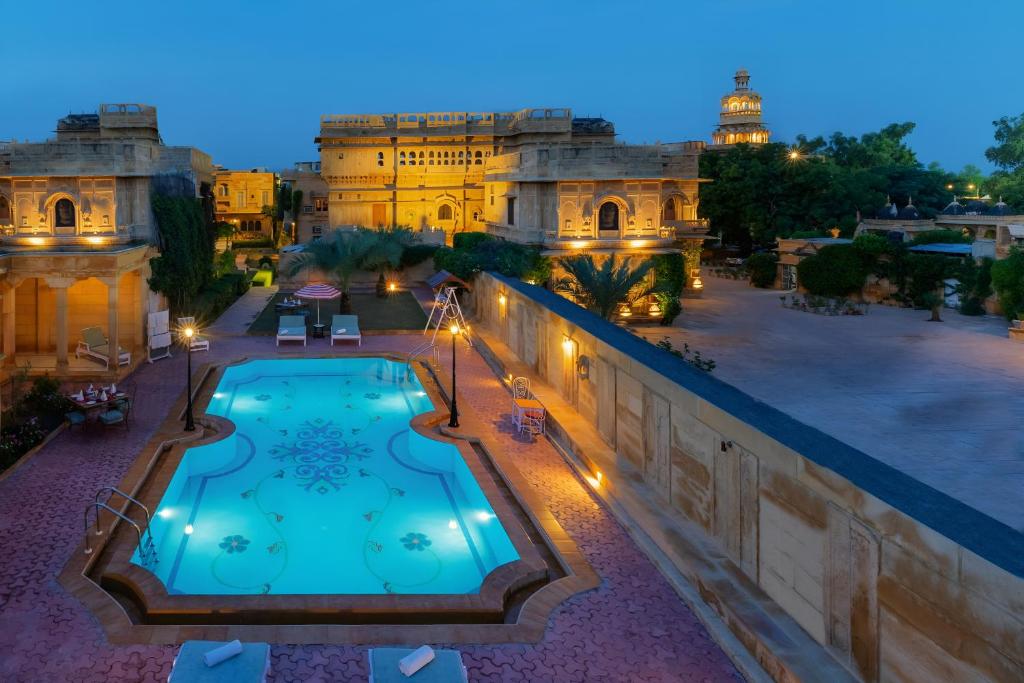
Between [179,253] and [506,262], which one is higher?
[179,253]

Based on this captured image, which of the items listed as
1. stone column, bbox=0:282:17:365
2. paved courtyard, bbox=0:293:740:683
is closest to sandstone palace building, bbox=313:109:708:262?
stone column, bbox=0:282:17:365

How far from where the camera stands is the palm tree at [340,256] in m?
29.8

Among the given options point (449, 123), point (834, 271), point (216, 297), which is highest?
point (449, 123)

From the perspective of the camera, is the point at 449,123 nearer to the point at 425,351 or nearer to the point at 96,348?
the point at 425,351

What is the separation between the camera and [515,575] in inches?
350

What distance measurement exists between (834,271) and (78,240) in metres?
30.2

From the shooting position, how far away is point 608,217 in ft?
101

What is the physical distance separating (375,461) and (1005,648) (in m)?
10.9

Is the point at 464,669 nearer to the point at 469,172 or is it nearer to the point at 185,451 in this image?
the point at 185,451

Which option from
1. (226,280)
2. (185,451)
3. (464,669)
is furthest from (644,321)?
(464,669)

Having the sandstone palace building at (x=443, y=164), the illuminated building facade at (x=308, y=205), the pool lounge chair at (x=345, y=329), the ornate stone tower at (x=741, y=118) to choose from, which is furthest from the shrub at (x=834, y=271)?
the ornate stone tower at (x=741, y=118)

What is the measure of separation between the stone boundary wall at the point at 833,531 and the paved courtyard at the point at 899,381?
434 centimetres

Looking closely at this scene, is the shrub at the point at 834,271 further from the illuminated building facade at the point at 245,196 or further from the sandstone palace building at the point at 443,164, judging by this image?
the illuminated building facade at the point at 245,196

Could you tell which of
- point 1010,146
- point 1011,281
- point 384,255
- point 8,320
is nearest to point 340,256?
point 384,255
